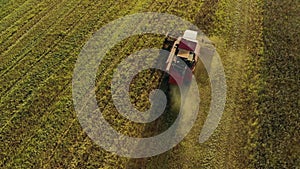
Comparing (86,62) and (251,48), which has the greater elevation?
(251,48)

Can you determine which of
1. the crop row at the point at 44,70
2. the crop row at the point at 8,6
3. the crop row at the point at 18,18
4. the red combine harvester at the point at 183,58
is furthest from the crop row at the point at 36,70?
the red combine harvester at the point at 183,58

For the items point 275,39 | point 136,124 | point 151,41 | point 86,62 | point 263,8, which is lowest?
point 136,124

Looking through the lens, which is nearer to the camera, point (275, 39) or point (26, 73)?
point (26, 73)

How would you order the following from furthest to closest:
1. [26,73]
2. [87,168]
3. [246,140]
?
1. [26,73]
2. [246,140]
3. [87,168]

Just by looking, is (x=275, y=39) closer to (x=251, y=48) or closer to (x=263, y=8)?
(x=251, y=48)

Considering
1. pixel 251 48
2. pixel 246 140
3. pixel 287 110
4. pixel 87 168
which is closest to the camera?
pixel 87 168

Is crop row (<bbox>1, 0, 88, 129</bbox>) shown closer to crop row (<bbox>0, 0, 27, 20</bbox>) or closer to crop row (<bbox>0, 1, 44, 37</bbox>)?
crop row (<bbox>0, 1, 44, 37</bbox>)

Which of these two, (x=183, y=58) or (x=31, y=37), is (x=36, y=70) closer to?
(x=31, y=37)

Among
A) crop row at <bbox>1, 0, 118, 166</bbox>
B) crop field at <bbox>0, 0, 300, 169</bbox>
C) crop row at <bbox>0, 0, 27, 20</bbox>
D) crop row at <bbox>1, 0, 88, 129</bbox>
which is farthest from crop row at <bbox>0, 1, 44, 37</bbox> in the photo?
crop row at <bbox>1, 0, 118, 166</bbox>

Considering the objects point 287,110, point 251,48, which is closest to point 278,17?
point 251,48
